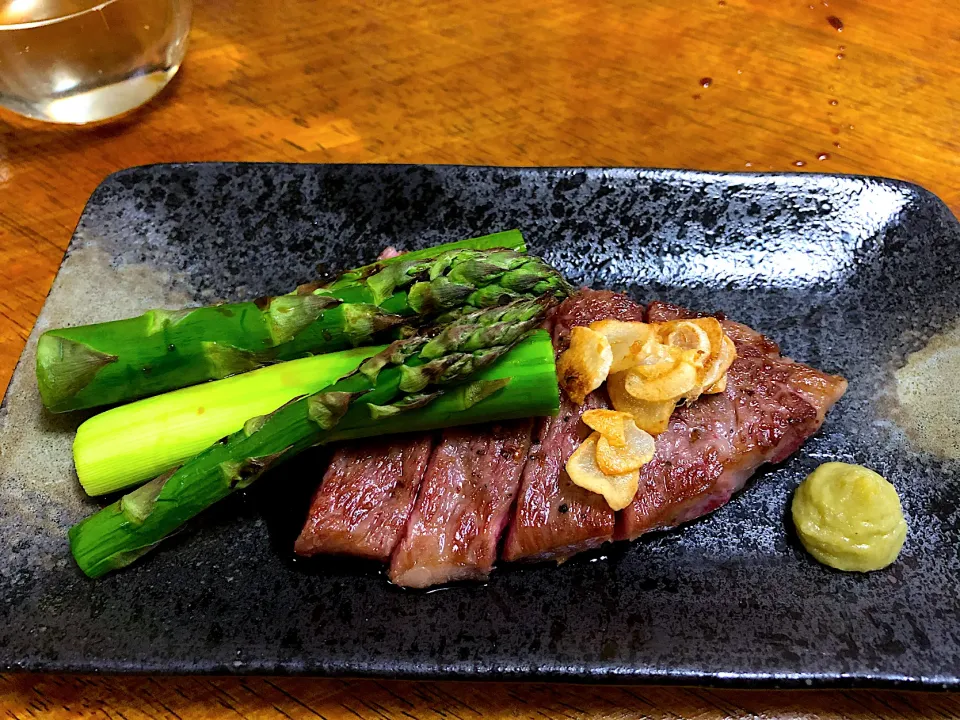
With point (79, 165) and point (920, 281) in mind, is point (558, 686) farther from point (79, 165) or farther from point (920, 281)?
point (79, 165)

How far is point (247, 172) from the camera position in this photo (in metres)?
3.69

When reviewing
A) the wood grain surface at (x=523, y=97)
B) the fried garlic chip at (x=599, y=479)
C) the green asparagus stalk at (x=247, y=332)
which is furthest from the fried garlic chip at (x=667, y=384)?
the wood grain surface at (x=523, y=97)

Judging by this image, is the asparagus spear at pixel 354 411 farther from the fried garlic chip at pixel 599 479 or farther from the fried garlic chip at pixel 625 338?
the fried garlic chip at pixel 625 338

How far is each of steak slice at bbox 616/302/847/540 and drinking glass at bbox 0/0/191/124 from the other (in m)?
3.66

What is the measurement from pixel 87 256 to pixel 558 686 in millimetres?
2824

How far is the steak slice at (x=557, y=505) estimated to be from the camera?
8.77 feet

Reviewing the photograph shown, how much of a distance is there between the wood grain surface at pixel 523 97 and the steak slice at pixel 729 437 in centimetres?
179

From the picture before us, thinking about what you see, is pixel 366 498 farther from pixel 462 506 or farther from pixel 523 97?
pixel 523 97

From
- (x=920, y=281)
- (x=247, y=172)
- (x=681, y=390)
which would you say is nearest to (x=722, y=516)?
(x=681, y=390)

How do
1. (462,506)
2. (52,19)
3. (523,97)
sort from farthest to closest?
(523,97) < (52,19) < (462,506)

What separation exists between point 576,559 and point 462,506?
0.49m

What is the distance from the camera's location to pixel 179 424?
9.03ft

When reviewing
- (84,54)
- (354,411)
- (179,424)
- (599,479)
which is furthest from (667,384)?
(84,54)

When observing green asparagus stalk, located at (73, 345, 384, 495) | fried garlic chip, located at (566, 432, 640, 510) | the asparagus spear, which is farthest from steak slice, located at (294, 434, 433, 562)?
fried garlic chip, located at (566, 432, 640, 510)
